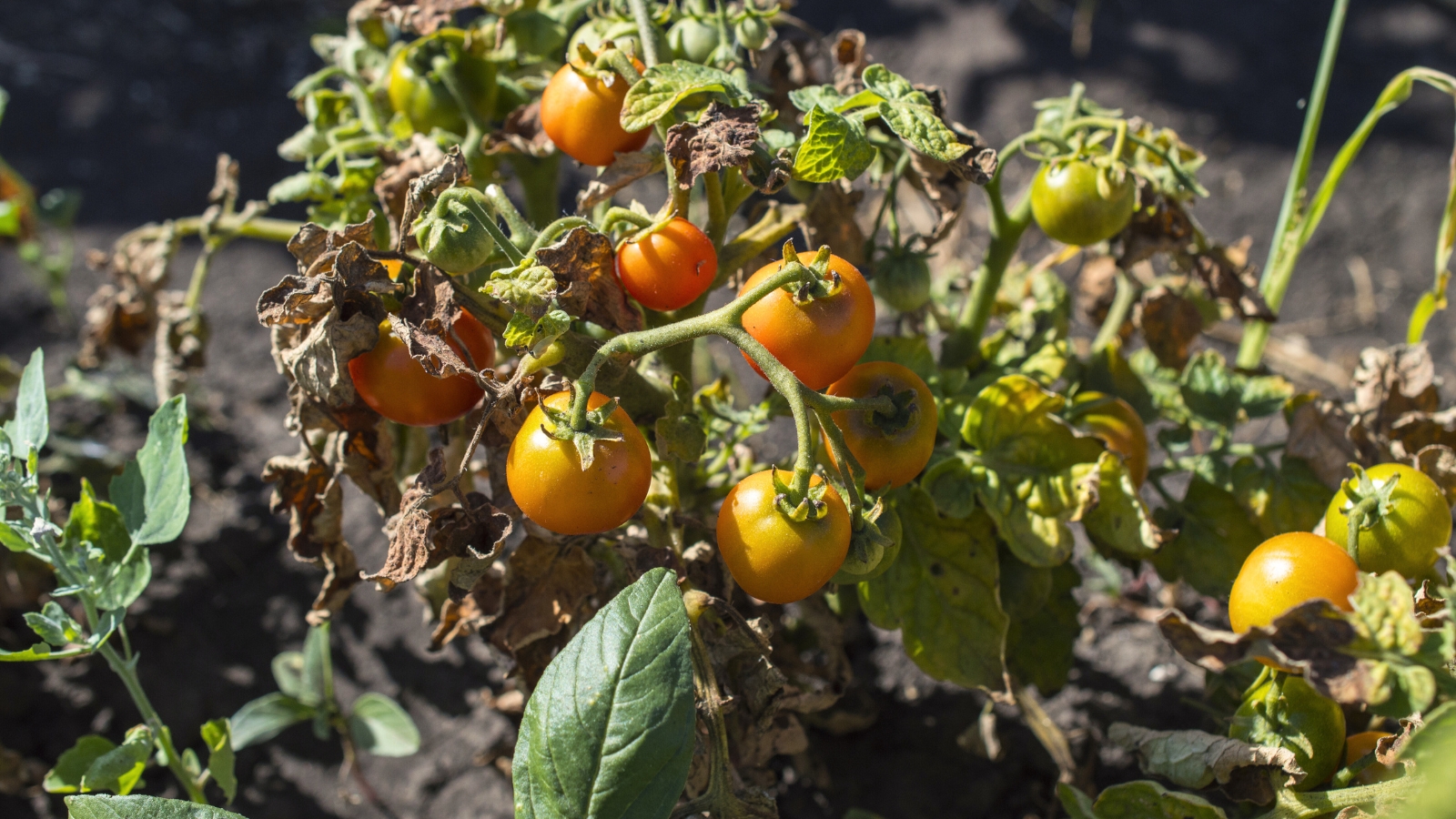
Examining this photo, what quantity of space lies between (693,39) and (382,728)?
1.05 meters

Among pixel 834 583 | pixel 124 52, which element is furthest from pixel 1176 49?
pixel 124 52

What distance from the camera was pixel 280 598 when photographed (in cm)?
179

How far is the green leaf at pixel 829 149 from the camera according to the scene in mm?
856

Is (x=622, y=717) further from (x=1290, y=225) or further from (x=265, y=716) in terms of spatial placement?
(x=1290, y=225)

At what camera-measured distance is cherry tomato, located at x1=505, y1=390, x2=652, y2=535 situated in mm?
792

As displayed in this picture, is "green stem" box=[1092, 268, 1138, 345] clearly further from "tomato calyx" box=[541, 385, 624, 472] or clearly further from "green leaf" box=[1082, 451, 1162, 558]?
"tomato calyx" box=[541, 385, 624, 472]

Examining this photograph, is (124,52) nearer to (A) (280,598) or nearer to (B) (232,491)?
(B) (232,491)

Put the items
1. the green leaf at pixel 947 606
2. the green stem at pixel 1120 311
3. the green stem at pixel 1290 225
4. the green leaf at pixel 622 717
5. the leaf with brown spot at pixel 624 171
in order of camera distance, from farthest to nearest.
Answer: the green stem at pixel 1120 311
the green stem at pixel 1290 225
the green leaf at pixel 947 606
the leaf with brown spot at pixel 624 171
the green leaf at pixel 622 717

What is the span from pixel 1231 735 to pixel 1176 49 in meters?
2.38

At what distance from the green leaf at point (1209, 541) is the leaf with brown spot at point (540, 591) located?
730mm

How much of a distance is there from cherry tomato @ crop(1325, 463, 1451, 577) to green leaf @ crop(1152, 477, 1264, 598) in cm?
25

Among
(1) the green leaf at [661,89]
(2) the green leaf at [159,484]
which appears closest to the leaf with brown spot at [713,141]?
(1) the green leaf at [661,89]

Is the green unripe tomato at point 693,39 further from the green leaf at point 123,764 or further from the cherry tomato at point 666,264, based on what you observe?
the green leaf at point 123,764


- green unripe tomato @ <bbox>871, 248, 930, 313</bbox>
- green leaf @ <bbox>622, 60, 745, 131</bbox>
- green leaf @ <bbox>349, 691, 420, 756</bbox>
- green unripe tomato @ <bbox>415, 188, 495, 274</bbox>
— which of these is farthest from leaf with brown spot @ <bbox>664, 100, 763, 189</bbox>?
green leaf @ <bbox>349, 691, 420, 756</bbox>
